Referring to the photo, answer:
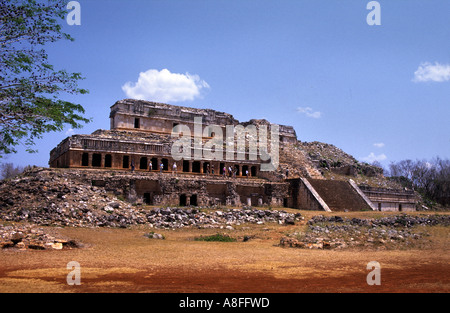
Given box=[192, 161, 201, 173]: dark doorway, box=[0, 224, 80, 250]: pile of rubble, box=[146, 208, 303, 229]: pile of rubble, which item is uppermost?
box=[192, 161, 201, 173]: dark doorway

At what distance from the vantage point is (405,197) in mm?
36156

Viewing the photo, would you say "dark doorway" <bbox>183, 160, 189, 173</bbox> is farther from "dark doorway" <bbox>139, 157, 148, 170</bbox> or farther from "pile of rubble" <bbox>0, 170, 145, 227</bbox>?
"pile of rubble" <bbox>0, 170, 145, 227</bbox>

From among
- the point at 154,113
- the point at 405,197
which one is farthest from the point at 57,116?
the point at 405,197

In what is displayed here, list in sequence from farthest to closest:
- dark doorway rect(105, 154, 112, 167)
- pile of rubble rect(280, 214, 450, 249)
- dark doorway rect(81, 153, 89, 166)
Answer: dark doorway rect(105, 154, 112, 167) < dark doorway rect(81, 153, 89, 166) < pile of rubble rect(280, 214, 450, 249)

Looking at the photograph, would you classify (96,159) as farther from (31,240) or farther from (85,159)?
(31,240)

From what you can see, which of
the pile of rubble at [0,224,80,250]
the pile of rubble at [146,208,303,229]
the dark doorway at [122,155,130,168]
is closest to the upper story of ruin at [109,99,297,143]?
the dark doorway at [122,155,130,168]

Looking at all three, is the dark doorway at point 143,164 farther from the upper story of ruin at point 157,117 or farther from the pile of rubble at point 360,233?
the pile of rubble at point 360,233

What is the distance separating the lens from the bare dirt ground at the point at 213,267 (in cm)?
753

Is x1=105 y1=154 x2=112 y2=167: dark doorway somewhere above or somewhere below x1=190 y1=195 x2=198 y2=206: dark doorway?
above

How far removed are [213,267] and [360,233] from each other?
353 inches

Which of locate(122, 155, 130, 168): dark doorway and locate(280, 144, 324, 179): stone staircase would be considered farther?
locate(280, 144, 324, 179): stone staircase

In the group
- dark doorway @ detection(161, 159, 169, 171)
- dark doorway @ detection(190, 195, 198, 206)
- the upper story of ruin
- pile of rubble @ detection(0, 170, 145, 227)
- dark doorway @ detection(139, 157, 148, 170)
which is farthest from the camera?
the upper story of ruin

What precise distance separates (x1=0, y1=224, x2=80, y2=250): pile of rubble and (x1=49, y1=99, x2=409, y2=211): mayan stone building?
8.87m

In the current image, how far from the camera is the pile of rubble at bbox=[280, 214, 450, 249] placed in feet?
50.3
